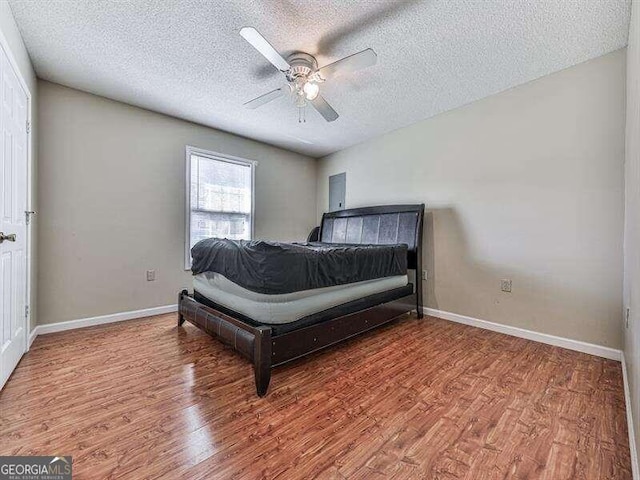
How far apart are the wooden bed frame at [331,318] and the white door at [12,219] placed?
1148 millimetres

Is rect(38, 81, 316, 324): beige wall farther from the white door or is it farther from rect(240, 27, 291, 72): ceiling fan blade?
rect(240, 27, 291, 72): ceiling fan blade

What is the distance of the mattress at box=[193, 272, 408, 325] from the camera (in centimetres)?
195

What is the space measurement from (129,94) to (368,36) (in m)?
2.58

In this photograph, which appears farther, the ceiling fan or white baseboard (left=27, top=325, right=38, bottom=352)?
white baseboard (left=27, top=325, right=38, bottom=352)

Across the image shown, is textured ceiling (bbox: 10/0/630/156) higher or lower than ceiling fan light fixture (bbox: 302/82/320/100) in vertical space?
higher

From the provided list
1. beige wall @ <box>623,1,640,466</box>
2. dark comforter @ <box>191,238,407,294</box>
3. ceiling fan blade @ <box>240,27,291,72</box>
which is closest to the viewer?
beige wall @ <box>623,1,640,466</box>

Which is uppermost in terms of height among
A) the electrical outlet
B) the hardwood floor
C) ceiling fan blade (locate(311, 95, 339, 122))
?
ceiling fan blade (locate(311, 95, 339, 122))

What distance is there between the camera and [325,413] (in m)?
1.60

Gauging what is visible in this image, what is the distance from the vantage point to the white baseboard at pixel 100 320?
2.75 m

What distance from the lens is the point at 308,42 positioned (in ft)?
7.16

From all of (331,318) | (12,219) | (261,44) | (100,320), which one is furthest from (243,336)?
(100,320)

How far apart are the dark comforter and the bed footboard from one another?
0.93ft

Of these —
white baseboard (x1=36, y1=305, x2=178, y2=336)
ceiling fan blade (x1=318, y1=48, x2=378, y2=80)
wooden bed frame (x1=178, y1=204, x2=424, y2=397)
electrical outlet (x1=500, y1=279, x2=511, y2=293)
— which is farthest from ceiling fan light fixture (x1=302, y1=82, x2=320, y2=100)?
white baseboard (x1=36, y1=305, x2=178, y2=336)

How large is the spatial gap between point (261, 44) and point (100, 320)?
322 cm
